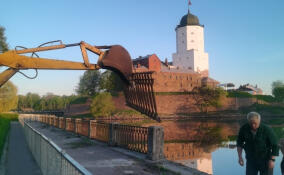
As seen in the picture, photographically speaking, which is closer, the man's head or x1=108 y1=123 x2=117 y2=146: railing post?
the man's head

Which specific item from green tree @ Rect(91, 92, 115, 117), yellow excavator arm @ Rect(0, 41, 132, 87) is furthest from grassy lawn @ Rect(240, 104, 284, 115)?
yellow excavator arm @ Rect(0, 41, 132, 87)

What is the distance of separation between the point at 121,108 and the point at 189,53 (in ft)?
136

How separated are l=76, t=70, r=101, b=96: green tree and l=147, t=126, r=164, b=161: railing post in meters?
63.4

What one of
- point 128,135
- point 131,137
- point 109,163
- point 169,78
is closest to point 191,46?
point 169,78

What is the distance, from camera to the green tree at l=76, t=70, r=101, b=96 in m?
70.1

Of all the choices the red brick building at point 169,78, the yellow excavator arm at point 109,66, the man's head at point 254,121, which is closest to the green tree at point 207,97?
the red brick building at point 169,78

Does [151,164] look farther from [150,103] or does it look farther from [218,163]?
[218,163]

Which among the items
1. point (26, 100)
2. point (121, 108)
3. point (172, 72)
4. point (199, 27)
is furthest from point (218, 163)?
point (26, 100)

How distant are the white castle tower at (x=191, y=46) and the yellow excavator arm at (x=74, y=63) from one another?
264 feet

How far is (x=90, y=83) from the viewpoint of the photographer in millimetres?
70812

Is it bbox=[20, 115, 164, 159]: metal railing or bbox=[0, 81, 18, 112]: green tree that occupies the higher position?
bbox=[0, 81, 18, 112]: green tree

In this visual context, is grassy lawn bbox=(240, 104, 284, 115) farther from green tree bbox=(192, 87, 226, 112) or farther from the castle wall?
the castle wall

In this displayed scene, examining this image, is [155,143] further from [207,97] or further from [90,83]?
[90,83]

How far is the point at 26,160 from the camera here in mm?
Answer: 10453
